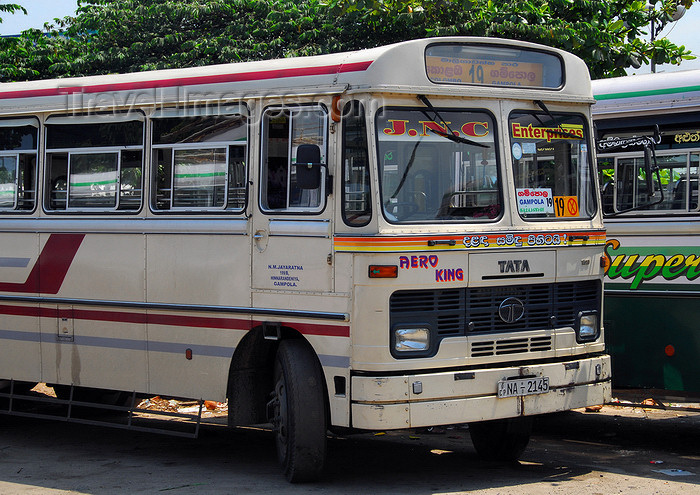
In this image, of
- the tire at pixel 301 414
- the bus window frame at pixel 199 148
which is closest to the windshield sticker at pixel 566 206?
the tire at pixel 301 414

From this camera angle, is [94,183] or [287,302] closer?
[287,302]

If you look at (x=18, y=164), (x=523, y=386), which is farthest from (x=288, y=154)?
(x=18, y=164)

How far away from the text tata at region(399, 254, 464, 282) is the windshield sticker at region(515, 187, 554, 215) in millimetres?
826

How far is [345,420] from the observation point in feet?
23.8

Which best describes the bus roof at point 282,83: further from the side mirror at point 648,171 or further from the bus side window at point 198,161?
the side mirror at point 648,171

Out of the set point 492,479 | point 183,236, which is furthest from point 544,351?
point 183,236

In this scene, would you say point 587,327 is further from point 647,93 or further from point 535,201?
point 647,93

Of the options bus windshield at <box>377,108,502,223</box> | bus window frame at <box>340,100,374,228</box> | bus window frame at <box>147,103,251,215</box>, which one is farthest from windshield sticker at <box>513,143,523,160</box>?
bus window frame at <box>147,103,251,215</box>

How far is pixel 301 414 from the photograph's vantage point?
24.3 ft

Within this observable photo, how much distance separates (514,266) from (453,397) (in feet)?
3.71

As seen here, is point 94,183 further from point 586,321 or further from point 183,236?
point 586,321

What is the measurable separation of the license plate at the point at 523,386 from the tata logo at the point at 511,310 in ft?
1.54

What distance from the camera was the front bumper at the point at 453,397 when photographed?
711 cm

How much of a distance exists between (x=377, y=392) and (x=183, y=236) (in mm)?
2353
